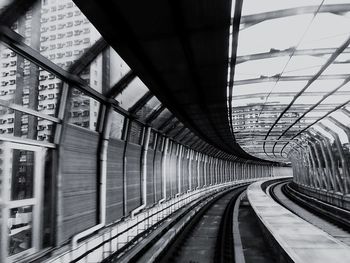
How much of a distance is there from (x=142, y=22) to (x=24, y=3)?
1563 millimetres


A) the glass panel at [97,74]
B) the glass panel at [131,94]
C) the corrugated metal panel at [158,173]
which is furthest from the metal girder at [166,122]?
the glass panel at [97,74]

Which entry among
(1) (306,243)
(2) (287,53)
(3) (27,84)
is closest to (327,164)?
(1) (306,243)

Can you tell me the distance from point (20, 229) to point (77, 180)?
5.55ft

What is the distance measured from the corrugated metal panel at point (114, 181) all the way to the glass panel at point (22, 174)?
10.1 ft

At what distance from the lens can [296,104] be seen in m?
13.1

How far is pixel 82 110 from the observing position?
678 centimetres

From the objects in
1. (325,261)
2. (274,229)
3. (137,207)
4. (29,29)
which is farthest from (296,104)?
(29,29)

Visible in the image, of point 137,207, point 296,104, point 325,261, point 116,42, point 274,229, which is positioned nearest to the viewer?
point 116,42

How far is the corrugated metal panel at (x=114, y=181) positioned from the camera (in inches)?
331

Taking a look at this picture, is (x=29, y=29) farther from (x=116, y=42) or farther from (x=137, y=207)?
(x=137, y=207)

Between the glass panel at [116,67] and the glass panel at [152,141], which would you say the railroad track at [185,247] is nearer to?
the glass panel at [152,141]

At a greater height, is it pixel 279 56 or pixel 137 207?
pixel 279 56

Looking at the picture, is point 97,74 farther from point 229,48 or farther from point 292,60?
point 292,60

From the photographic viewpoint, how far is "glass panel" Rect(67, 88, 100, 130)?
6.24 metres
